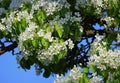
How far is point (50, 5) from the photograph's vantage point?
11.6 metres

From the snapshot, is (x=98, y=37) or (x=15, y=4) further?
(x=15, y=4)

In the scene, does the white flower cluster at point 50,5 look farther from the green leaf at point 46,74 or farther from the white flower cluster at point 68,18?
the green leaf at point 46,74

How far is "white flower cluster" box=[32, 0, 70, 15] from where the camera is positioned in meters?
11.5

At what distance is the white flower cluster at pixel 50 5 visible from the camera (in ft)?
37.8

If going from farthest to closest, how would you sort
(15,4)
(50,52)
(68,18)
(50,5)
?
(15,4)
(50,5)
(68,18)
(50,52)

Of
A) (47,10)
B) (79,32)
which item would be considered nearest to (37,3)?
(47,10)

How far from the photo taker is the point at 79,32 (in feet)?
37.7

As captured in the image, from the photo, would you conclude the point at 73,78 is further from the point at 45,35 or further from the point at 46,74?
the point at 46,74

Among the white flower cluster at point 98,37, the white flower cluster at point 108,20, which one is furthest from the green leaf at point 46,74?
the white flower cluster at point 108,20

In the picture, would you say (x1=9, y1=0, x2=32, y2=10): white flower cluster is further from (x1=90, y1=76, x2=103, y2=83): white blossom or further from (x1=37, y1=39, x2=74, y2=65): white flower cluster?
(x1=90, y1=76, x2=103, y2=83): white blossom

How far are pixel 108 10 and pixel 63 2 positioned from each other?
894 mm

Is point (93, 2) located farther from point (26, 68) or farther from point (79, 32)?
point (26, 68)

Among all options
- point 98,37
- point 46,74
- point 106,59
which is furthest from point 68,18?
point 106,59

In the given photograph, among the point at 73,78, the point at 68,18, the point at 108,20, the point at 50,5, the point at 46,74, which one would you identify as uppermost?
the point at 50,5
